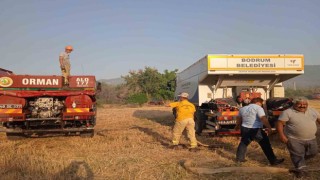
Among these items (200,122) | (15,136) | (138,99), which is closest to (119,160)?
(15,136)

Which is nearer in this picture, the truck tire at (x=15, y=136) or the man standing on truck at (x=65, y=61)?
the truck tire at (x=15, y=136)

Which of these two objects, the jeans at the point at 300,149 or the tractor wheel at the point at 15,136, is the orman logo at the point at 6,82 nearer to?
the tractor wheel at the point at 15,136

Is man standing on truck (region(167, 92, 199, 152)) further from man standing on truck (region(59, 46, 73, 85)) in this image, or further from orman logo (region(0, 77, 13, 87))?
orman logo (region(0, 77, 13, 87))

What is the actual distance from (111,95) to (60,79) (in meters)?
61.8

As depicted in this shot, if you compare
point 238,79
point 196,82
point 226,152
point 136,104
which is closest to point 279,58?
point 238,79

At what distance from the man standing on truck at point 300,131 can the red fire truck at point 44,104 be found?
622 cm

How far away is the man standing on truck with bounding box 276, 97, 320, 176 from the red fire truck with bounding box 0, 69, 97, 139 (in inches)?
245

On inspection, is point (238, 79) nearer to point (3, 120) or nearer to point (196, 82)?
point (196, 82)

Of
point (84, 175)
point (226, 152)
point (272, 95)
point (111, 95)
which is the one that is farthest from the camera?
point (111, 95)

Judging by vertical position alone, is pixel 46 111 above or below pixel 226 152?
above

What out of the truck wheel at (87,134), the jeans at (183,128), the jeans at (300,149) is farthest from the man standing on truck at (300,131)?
the truck wheel at (87,134)

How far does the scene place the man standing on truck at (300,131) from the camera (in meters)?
5.90

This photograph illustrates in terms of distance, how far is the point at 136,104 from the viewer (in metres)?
50.8

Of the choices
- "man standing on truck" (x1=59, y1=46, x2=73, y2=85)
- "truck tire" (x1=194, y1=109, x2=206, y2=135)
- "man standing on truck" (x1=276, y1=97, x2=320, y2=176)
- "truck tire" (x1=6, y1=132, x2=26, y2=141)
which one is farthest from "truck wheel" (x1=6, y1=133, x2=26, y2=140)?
"man standing on truck" (x1=276, y1=97, x2=320, y2=176)
